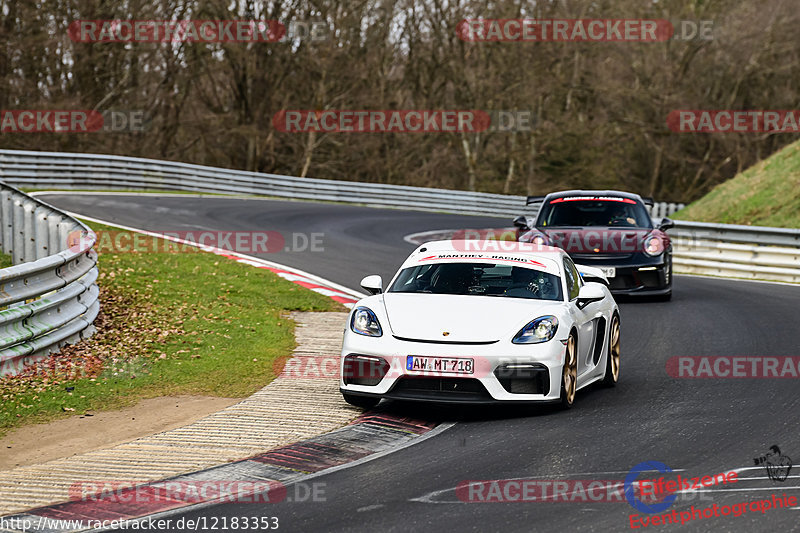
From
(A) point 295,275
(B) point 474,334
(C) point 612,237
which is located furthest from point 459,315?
(A) point 295,275

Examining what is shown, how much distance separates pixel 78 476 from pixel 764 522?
3888 millimetres

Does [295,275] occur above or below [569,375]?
below

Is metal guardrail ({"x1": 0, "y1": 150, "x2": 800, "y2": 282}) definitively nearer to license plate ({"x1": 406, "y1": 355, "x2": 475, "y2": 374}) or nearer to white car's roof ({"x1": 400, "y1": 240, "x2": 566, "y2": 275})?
white car's roof ({"x1": 400, "y1": 240, "x2": 566, "y2": 275})

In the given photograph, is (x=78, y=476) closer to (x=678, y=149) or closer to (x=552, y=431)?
(x=552, y=431)

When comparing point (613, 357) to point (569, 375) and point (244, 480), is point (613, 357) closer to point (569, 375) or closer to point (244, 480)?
point (569, 375)

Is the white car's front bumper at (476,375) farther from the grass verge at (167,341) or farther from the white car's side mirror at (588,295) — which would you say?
the grass verge at (167,341)

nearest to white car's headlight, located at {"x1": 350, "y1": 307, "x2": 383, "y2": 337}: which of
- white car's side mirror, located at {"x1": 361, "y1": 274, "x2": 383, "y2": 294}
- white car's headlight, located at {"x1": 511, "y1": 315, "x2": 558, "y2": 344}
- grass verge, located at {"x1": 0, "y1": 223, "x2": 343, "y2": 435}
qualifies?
white car's side mirror, located at {"x1": 361, "y1": 274, "x2": 383, "y2": 294}

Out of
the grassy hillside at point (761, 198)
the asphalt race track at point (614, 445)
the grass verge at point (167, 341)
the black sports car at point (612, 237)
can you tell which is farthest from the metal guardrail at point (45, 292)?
the grassy hillside at point (761, 198)

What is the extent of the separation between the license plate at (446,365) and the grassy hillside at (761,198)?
1819 centimetres

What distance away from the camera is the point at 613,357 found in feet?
31.6

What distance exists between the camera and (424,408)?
8.41 m

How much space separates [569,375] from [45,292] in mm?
4975

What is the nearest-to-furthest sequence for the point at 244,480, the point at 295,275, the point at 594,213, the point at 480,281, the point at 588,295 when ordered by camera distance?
1. the point at 244,480
2. the point at 588,295
3. the point at 480,281
4. the point at 594,213
5. the point at 295,275

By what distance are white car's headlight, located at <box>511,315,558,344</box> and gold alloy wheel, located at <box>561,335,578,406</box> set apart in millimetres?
195
